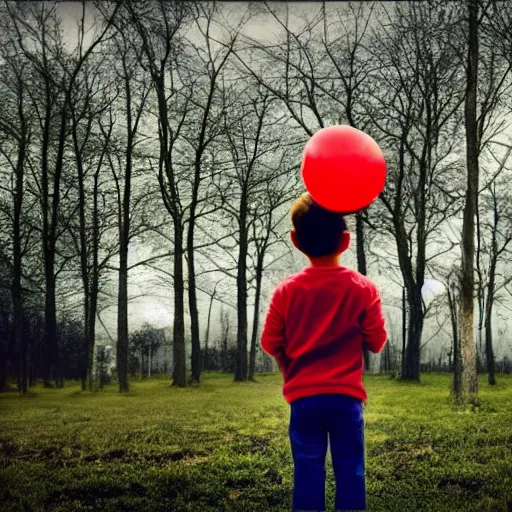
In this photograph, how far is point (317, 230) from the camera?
2250 mm

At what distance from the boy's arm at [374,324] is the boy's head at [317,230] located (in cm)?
25

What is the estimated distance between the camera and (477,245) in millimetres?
10672

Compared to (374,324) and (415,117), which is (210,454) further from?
(415,117)

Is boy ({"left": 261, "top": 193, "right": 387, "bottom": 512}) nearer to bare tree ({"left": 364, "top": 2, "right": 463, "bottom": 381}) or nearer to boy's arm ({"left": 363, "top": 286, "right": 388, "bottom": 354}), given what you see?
boy's arm ({"left": 363, "top": 286, "right": 388, "bottom": 354})

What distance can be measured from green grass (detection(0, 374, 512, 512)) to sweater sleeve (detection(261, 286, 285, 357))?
4.93ft

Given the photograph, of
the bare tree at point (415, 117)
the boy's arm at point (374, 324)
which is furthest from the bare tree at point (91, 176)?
the boy's arm at point (374, 324)

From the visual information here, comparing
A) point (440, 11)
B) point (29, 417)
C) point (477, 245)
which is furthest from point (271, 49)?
point (29, 417)

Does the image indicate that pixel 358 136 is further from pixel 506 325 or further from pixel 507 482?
pixel 506 325

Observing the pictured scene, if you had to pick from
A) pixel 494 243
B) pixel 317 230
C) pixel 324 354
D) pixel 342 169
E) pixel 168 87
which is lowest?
pixel 324 354

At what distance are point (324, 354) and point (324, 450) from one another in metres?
0.38

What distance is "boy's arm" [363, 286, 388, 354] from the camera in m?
2.14

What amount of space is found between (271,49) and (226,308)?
24.9 ft

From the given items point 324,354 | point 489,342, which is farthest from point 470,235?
point 324,354

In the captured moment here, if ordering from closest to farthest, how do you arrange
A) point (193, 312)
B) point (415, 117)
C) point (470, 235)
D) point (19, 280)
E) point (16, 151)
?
point (19, 280) → point (16, 151) → point (470, 235) → point (415, 117) → point (193, 312)
